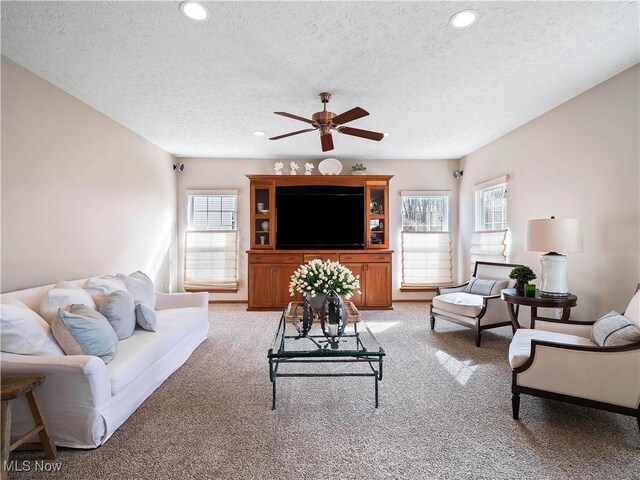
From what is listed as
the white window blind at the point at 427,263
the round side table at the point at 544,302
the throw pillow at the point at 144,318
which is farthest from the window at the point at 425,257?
the throw pillow at the point at 144,318

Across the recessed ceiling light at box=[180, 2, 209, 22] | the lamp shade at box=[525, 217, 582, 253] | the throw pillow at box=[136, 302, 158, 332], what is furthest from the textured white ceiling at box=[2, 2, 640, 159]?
the throw pillow at box=[136, 302, 158, 332]

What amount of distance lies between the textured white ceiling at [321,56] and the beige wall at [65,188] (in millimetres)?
241

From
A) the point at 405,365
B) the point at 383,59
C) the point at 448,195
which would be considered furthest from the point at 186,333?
the point at 448,195

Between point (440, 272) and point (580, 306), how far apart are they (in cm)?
261

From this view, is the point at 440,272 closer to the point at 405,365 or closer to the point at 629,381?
the point at 405,365

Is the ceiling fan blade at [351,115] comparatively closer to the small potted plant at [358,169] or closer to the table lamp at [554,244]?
the table lamp at [554,244]

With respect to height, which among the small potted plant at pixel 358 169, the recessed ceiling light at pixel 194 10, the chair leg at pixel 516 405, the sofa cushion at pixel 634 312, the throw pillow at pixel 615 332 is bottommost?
the chair leg at pixel 516 405

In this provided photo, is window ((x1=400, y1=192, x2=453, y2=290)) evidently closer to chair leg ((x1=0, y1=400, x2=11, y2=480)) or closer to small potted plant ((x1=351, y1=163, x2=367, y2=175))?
small potted plant ((x1=351, y1=163, x2=367, y2=175))

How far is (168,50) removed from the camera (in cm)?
239

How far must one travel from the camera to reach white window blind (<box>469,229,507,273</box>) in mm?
4535

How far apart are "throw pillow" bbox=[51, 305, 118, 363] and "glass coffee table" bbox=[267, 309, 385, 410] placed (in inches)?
42.6

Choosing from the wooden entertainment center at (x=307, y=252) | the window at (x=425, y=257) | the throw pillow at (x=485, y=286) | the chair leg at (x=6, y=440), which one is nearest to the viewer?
the chair leg at (x=6, y=440)

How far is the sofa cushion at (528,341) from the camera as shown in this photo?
2193mm

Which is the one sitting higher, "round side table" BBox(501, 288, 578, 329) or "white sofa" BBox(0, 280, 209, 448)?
"round side table" BBox(501, 288, 578, 329)
